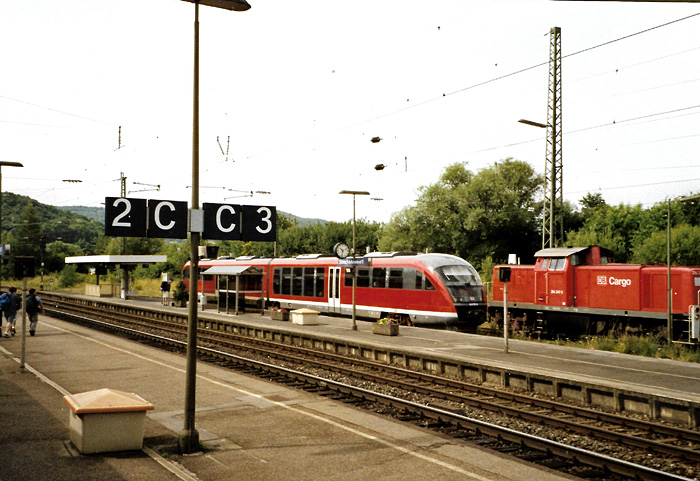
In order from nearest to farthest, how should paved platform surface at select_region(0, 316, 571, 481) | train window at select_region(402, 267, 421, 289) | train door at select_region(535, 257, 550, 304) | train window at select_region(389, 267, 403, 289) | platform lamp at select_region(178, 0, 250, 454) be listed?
paved platform surface at select_region(0, 316, 571, 481) < platform lamp at select_region(178, 0, 250, 454) < train door at select_region(535, 257, 550, 304) < train window at select_region(402, 267, 421, 289) < train window at select_region(389, 267, 403, 289)

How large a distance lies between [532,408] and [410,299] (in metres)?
14.0

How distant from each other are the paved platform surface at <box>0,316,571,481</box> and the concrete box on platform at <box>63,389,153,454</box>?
16 centimetres

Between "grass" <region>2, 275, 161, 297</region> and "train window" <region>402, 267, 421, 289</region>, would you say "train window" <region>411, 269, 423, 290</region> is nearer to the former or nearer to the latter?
"train window" <region>402, 267, 421, 289</region>

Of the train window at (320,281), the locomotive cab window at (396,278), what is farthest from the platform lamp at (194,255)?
the train window at (320,281)

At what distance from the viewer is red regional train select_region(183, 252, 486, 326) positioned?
Answer: 25.6 metres

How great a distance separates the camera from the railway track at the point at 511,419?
928 centimetres

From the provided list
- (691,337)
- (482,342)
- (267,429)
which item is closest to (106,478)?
(267,429)

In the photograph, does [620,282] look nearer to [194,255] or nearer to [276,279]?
[194,255]

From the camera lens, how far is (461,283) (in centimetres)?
2580

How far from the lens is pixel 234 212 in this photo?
10.1 m

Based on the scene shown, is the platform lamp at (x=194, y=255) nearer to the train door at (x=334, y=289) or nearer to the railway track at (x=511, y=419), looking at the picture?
the railway track at (x=511, y=419)

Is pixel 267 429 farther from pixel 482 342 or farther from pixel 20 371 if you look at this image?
pixel 482 342

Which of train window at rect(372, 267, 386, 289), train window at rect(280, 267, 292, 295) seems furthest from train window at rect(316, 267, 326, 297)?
train window at rect(372, 267, 386, 289)

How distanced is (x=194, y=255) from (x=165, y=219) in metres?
0.77
